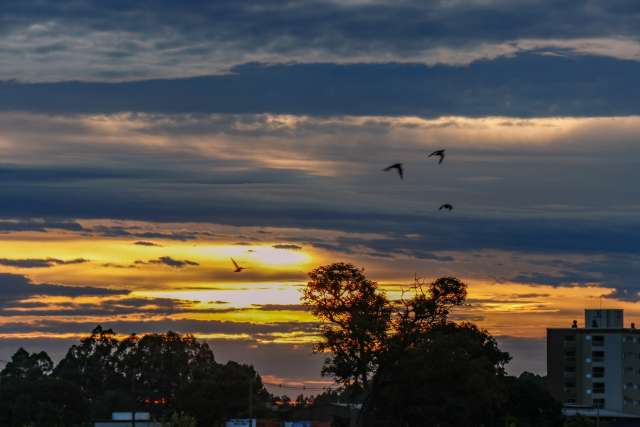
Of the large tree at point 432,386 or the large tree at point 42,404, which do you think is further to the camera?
the large tree at point 42,404

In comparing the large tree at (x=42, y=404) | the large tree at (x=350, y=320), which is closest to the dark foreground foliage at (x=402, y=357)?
the large tree at (x=350, y=320)

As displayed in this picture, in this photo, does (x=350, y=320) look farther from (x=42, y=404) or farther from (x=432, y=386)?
(x=42, y=404)

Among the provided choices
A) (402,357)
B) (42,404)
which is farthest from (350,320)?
(42,404)

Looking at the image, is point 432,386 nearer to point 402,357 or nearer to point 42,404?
point 402,357

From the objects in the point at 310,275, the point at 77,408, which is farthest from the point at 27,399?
the point at 310,275

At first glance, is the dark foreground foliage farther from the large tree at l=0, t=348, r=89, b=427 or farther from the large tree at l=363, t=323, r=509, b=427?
the large tree at l=0, t=348, r=89, b=427

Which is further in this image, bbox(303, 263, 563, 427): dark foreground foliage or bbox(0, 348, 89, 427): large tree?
bbox(0, 348, 89, 427): large tree

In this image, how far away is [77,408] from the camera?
18288 cm

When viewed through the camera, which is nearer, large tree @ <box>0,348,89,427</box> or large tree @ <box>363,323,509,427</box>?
large tree @ <box>363,323,509,427</box>

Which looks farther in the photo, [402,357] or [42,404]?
[42,404]

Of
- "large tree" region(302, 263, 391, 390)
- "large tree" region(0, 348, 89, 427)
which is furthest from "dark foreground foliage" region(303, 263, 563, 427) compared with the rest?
"large tree" region(0, 348, 89, 427)

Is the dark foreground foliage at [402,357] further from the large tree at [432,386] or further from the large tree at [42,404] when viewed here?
the large tree at [42,404]

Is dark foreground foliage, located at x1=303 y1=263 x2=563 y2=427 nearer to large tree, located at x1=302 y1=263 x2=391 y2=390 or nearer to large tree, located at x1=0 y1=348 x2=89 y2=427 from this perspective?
large tree, located at x1=302 y1=263 x2=391 y2=390

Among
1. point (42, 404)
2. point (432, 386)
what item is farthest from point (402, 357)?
point (42, 404)
